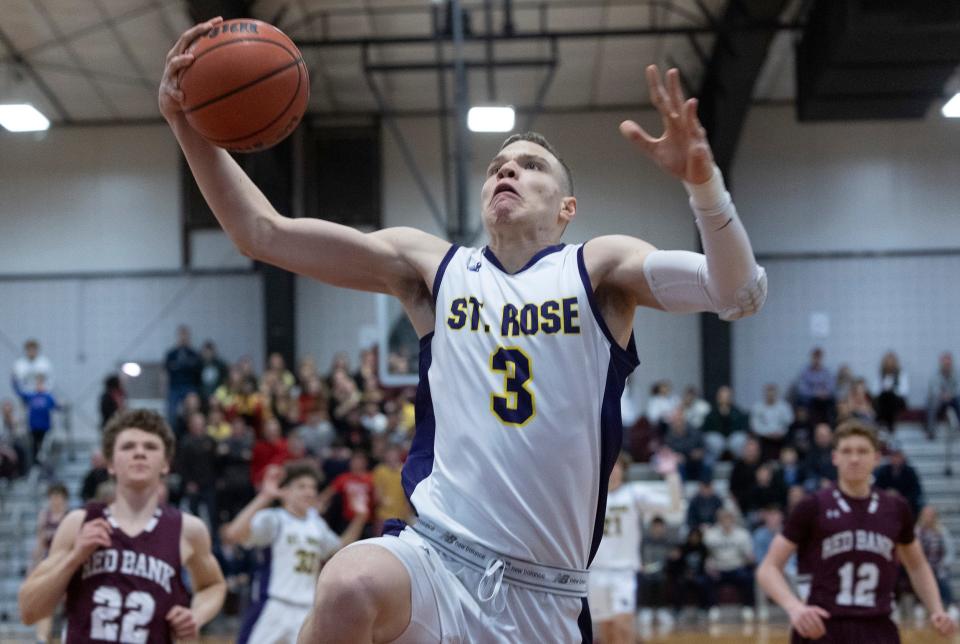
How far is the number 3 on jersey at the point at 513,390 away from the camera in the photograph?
3.38m

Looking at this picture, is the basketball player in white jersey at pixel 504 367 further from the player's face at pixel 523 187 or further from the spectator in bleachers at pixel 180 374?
the spectator in bleachers at pixel 180 374

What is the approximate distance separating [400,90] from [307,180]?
2237 millimetres

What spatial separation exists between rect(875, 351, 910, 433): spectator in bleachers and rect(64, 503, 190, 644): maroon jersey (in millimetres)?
15066

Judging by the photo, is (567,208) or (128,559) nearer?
(567,208)

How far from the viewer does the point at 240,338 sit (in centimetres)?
2066

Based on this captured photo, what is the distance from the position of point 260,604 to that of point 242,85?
5.44 m

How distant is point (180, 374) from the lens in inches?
723

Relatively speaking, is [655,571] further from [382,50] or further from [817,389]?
[382,50]

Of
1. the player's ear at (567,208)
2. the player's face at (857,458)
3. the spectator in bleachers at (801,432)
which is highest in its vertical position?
the player's ear at (567,208)

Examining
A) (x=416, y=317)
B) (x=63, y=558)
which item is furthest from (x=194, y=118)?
(x=63, y=558)

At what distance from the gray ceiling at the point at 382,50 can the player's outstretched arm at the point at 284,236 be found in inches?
499

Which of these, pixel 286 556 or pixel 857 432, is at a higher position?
pixel 857 432

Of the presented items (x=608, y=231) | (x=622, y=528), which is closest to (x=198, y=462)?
(x=622, y=528)

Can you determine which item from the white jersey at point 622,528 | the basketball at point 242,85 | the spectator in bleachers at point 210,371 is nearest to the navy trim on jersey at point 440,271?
the basketball at point 242,85
